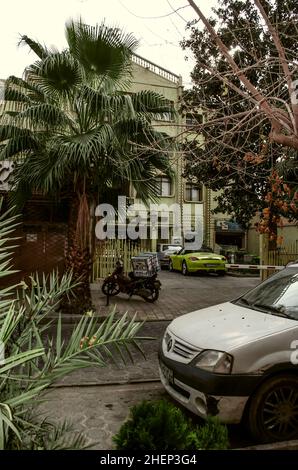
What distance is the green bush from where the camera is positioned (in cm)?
218

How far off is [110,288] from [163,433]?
8702 millimetres

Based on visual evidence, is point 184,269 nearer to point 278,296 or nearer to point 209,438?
point 278,296

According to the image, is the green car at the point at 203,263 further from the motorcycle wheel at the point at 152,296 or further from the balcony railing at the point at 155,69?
the balcony railing at the point at 155,69

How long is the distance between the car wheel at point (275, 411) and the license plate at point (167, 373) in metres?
0.80

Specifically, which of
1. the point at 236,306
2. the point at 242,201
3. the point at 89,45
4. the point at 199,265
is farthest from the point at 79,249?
the point at 199,265

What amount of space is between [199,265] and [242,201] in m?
4.55

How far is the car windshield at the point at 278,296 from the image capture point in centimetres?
390

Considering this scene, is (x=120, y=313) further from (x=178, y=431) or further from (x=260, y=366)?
(x=178, y=431)

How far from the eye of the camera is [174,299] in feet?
37.6

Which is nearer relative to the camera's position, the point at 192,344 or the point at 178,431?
the point at 178,431

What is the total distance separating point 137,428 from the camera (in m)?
2.27

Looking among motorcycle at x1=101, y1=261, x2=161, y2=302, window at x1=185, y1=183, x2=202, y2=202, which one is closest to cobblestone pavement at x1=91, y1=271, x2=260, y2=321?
motorcycle at x1=101, y1=261, x2=161, y2=302

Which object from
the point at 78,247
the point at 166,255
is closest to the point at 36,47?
the point at 78,247

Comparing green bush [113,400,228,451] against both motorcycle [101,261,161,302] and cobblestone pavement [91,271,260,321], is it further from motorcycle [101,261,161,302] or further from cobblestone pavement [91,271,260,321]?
motorcycle [101,261,161,302]
